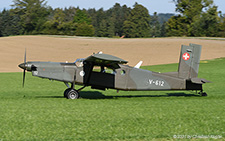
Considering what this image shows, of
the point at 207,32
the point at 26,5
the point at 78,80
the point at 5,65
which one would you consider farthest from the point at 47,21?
the point at 78,80

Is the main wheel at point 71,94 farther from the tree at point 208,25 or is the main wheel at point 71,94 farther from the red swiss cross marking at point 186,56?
the tree at point 208,25

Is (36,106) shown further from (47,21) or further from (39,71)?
(47,21)

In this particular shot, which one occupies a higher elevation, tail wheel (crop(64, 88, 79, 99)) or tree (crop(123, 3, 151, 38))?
tree (crop(123, 3, 151, 38))

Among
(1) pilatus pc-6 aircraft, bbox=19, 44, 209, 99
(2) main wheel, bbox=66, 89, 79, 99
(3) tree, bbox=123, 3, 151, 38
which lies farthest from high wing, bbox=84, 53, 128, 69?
(3) tree, bbox=123, 3, 151, 38

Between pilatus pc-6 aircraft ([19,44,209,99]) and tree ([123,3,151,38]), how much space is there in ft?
364

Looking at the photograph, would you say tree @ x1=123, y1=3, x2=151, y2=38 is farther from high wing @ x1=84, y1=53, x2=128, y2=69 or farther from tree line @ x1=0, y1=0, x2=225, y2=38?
high wing @ x1=84, y1=53, x2=128, y2=69

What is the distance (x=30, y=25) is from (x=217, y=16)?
2292 inches

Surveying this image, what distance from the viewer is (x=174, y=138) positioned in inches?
314

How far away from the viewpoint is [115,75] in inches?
602

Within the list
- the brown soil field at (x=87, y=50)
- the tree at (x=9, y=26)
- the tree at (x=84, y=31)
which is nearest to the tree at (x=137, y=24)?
the tree at (x=84, y=31)

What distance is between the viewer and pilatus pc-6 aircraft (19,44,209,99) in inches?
575

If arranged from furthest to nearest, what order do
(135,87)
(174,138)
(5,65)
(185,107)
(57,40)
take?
(57,40), (5,65), (135,87), (185,107), (174,138)

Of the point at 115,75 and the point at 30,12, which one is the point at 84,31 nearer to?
the point at 30,12

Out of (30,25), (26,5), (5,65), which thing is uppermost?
(26,5)
